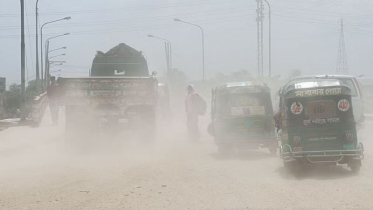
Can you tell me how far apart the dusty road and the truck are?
0.91 metres

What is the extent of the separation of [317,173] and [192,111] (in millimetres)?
7991

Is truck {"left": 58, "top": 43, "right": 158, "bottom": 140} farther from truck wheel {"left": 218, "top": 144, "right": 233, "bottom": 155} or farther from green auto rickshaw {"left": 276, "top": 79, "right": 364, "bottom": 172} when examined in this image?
green auto rickshaw {"left": 276, "top": 79, "right": 364, "bottom": 172}

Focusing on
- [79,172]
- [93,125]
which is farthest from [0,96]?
[79,172]

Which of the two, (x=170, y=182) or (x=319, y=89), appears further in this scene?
(x=319, y=89)

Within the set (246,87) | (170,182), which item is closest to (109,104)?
(246,87)

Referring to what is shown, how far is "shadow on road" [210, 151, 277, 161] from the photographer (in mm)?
14406

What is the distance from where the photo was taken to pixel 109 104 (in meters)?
16.7

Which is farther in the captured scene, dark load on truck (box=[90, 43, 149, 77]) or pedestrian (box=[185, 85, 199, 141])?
dark load on truck (box=[90, 43, 149, 77])

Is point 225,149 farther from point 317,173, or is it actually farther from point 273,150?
point 317,173

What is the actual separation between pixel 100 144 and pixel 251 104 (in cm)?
517

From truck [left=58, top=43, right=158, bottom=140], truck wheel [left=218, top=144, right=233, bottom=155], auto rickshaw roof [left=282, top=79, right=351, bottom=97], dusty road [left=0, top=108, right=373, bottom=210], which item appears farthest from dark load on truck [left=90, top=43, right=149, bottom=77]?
auto rickshaw roof [left=282, top=79, right=351, bottom=97]

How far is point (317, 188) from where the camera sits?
9617 millimetres

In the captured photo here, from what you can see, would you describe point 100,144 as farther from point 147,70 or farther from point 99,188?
point 99,188

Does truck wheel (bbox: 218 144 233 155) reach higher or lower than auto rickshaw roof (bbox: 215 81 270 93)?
→ lower
